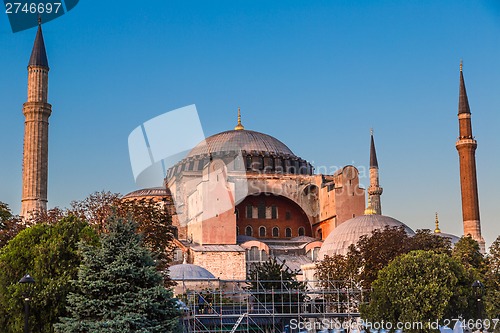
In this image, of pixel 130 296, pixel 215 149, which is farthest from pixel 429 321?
pixel 215 149

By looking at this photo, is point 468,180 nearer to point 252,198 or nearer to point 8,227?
point 252,198

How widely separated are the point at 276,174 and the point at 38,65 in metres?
16.3

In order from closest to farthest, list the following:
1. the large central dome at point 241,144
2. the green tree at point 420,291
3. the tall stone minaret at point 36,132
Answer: the green tree at point 420,291, the tall stone minaret at point 36,132, the large central dome at point 241,144

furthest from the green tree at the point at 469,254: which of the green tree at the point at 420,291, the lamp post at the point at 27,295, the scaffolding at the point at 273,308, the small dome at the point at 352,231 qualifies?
the lamp post at the point at 27,295

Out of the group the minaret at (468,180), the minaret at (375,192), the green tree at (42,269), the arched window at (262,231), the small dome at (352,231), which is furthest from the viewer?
the minaret at (375,192)

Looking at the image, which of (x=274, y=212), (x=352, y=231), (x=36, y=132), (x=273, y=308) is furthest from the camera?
(x=274, y=212)

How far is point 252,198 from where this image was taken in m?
44.2

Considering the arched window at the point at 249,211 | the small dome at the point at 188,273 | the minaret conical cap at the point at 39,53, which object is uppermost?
the minaret conical cap at the point at 39,53

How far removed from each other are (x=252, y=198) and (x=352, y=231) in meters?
9.69

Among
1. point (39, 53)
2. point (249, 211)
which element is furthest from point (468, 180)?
point (39, 53)

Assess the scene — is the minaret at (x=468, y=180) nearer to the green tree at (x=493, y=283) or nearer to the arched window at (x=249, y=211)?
the arched window at (x=249, y=211)

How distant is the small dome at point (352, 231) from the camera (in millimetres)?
35312

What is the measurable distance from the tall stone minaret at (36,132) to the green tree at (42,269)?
54.3 ft

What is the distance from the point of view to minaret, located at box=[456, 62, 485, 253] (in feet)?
132
